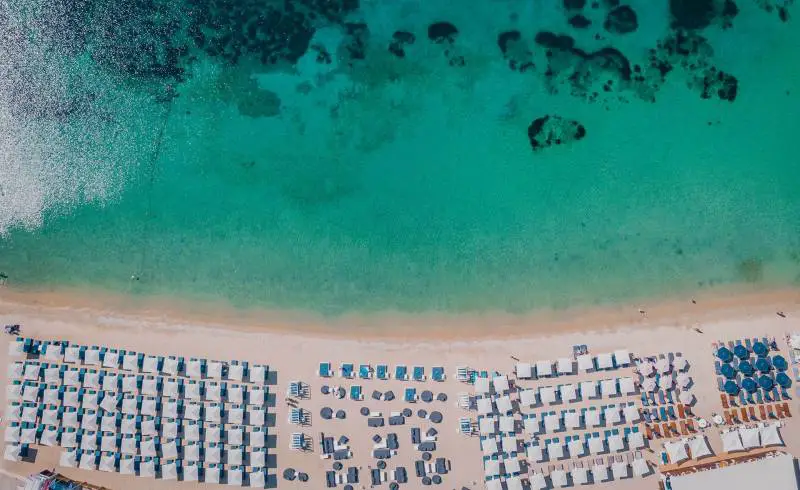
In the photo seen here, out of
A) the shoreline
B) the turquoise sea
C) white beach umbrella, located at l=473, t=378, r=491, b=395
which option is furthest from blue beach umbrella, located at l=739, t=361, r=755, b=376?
white beach umbrella, located at l=473, t=378, r=491, b=395

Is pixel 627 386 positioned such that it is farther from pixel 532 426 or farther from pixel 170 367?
pixel 170 367

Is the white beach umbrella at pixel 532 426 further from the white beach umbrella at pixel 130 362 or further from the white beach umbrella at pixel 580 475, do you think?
the white beach umbrella at pixel 130 362

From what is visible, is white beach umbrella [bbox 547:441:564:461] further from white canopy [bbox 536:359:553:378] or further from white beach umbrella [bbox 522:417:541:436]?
white canopy [bbox 536:359:553:378]

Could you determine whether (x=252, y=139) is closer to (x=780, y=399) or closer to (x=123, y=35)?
(x=123, y=35)

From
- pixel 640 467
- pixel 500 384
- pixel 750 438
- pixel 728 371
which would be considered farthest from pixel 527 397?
pixel 750 438

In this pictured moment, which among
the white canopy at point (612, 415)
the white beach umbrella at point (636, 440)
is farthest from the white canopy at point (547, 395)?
the white beach umbrella at point (636, 440)

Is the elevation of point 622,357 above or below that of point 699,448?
above
